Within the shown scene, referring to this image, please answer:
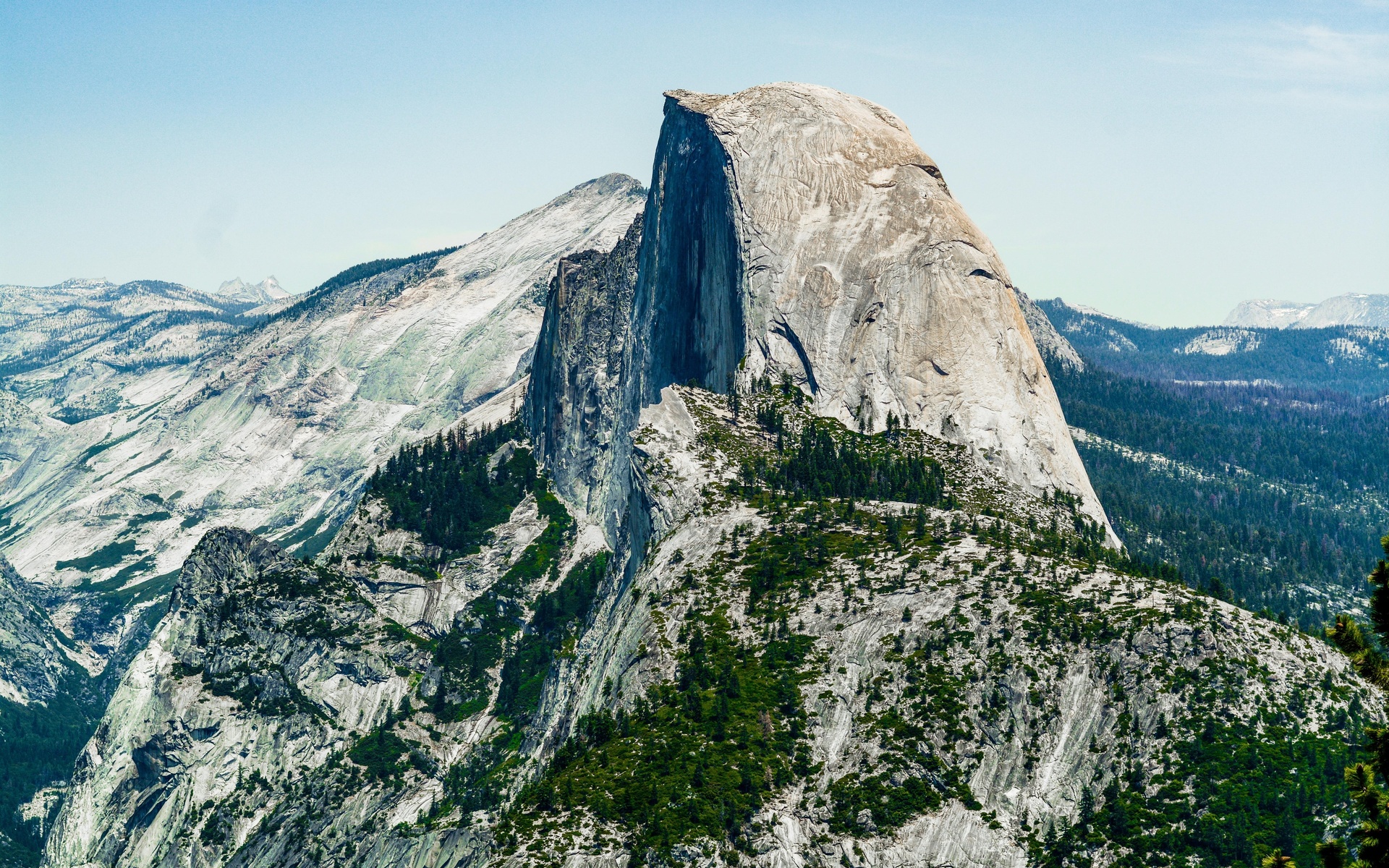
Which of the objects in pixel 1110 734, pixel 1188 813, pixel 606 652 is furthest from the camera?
pixel 606 652

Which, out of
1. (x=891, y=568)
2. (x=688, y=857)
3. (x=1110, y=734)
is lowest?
(x=688, y=857)

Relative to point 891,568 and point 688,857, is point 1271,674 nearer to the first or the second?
point 891,568

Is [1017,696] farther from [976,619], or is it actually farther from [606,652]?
[606,652]

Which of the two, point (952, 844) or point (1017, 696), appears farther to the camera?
point (1017, 696)

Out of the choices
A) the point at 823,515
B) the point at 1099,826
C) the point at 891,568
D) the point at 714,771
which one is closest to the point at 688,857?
the point at 714,771

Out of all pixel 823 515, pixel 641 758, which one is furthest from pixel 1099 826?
pixel 823 515

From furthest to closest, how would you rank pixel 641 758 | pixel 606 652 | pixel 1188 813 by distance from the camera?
pixel 606 652
pixel 641 758
pixel 1188 813

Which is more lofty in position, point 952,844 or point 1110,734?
point 1110,734
